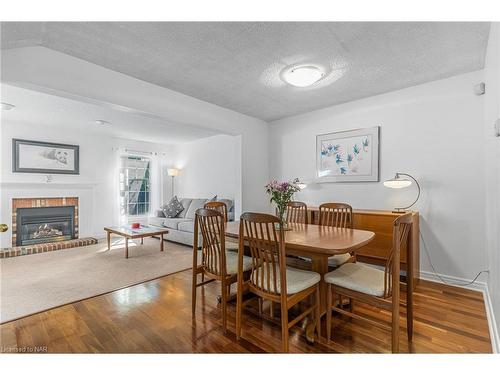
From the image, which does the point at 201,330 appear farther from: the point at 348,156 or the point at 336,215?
the point at 348,156

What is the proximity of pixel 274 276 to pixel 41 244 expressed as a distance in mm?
4887

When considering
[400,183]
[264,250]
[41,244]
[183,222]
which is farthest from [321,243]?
[41,244]

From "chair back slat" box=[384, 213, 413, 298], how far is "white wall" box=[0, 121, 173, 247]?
5.64 m

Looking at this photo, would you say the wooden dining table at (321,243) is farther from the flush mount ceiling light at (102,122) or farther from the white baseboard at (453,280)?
the flush mount ceiling light at (102,122)

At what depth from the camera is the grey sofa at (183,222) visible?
464 cm

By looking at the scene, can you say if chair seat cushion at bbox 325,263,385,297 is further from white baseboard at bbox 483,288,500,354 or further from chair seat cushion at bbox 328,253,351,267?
white baseboard at bbox 483,288,500,354

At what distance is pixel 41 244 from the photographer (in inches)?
175

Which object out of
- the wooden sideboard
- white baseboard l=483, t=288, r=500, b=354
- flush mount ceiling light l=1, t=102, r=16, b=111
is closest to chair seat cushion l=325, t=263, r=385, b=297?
white baseboard l=483, t=288, r=500, b=354

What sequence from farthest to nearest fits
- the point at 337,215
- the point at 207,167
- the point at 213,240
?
the point at 207,167 < the point at 337,215 < the point at 213,240

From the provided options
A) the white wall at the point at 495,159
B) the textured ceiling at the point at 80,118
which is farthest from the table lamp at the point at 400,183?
the textured ceiling at the point at 80,118

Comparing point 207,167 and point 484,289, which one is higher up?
point 207,167

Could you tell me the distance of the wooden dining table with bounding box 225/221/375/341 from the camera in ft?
5.52
